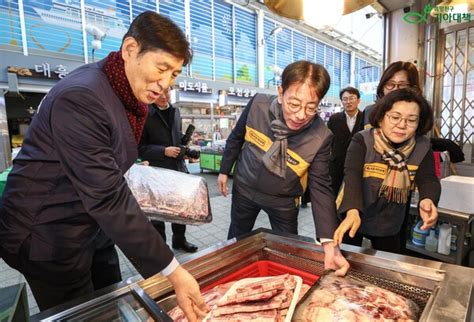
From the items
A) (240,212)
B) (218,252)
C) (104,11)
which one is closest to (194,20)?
(104,11)

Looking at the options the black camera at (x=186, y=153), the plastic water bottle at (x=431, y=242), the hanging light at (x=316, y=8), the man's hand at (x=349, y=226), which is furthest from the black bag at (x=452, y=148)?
the black camera at (x=186, y=153)

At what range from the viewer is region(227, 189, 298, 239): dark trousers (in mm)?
1585

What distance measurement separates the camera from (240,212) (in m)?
1.71

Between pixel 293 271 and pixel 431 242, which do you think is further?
pixel 431 242

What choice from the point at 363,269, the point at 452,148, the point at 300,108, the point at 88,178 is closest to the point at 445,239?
the point at 452,148

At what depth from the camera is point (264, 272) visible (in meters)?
1.16

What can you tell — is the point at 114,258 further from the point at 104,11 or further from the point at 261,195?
the point at 104,11

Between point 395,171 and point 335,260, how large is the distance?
2.22ft

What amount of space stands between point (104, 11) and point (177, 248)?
6299 mm

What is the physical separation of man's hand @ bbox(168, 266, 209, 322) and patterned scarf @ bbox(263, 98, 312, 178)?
84 centimetres

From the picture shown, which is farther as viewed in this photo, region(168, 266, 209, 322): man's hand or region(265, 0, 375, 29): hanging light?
region(265, 0, 375, 29): hanging light

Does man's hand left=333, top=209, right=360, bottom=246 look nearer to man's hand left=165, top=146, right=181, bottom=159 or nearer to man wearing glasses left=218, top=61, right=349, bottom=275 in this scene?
man wearing glasses left=218, top=61, right=349, bottom=275

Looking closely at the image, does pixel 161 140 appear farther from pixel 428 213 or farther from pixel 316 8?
pixel 428 213

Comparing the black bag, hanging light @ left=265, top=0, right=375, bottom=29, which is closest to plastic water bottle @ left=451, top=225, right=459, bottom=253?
the black bag
